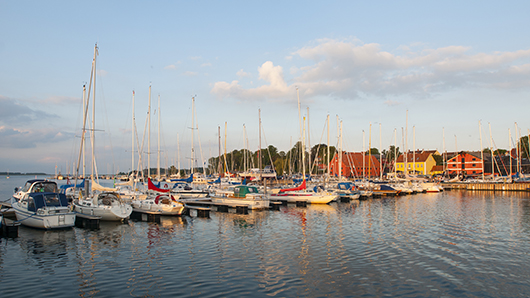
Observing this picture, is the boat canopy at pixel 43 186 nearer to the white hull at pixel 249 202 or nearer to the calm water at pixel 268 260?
the calm water at pixel 268 260

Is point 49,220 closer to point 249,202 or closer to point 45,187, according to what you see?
point 45,187

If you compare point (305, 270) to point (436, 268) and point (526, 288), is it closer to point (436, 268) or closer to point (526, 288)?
point (436, 268)

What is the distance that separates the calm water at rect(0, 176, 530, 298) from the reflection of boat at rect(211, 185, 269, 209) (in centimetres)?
1031

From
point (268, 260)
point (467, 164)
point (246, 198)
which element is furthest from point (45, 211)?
point (467, 164)

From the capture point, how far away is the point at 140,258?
64.6 feet

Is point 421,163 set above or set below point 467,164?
above

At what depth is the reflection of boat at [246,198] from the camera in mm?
42875

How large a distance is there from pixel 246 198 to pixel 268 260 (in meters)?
23.8

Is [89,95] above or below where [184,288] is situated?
above

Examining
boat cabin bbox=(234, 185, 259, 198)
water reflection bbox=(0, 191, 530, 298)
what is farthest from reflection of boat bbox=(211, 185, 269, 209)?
water reflection bbox=(0, 191, 530, 298)

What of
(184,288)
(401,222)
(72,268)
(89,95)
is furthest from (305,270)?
Answer: (89,95)

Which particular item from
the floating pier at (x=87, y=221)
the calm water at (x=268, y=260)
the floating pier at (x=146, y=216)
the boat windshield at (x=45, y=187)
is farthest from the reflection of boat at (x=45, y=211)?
the floating pier at (x=146, y=216)

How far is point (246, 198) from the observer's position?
1700 inches

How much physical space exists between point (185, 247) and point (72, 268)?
→ 6700mm
